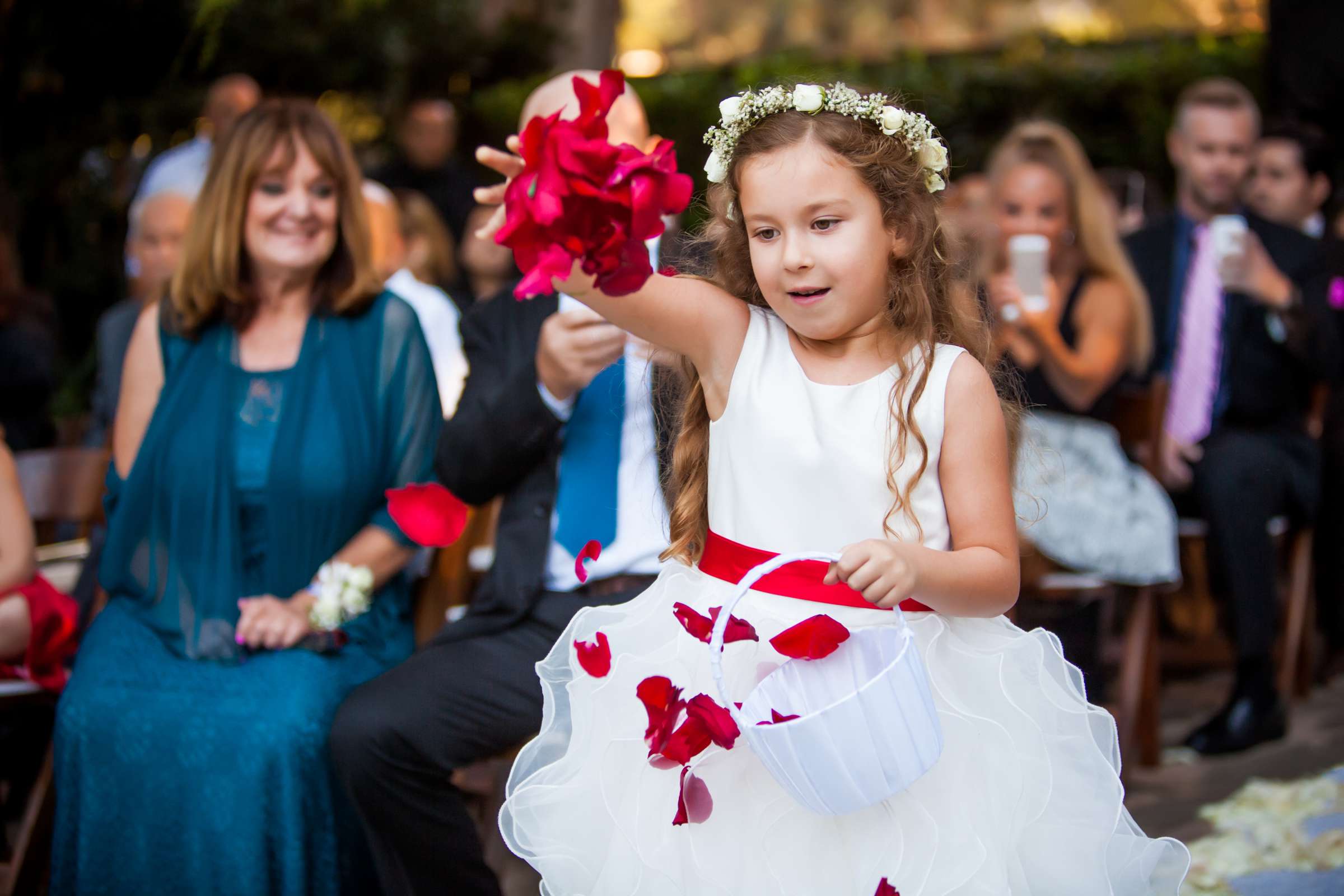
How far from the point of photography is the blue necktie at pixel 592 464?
109 inches

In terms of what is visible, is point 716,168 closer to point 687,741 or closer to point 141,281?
point 687,741

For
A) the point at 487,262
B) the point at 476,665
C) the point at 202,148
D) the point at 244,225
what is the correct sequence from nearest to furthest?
the point at 476,665 < the point at 244,225 < the point at 487,262 < the point at 202,148

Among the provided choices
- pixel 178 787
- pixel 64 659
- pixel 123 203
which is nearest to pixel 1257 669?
pixel 178 787

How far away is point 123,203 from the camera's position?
7164 mm

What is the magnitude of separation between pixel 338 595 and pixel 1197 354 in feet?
10.4

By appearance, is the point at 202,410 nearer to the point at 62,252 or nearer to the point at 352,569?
the point at 352,569

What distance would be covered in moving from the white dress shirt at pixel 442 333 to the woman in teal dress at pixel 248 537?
1.19 meters

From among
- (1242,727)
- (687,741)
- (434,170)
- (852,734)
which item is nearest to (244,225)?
(687,741)

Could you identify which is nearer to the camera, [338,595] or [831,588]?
[831,588]

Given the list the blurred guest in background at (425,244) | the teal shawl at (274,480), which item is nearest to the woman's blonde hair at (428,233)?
the blurred guest in background at (425,244)

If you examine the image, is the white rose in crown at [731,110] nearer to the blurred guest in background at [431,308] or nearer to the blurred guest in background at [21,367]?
the blurred guest in background at [431,308]

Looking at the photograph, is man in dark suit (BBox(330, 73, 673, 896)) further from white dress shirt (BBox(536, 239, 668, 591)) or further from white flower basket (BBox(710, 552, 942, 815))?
white flower basket (BBox(710, 552, 942, 815))

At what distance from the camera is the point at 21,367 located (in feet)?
15.1

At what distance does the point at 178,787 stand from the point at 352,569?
57cm
